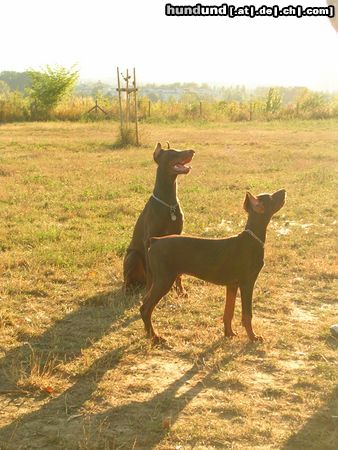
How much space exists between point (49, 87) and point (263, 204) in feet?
105

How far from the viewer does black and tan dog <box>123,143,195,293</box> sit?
6.08m

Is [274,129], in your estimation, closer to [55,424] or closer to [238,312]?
[238,312]

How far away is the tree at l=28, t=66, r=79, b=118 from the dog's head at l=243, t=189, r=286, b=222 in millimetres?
29774

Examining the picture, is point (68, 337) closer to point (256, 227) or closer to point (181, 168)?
point (256, 227)

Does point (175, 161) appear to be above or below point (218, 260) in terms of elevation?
above

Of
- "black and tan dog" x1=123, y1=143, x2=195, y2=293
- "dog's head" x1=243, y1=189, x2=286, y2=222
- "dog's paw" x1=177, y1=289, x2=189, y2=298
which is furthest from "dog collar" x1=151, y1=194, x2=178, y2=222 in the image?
"dog's head" x1=243, y1=189, x2=286, y2=222

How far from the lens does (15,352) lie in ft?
16.2

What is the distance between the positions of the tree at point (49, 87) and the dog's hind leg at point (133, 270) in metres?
28.6

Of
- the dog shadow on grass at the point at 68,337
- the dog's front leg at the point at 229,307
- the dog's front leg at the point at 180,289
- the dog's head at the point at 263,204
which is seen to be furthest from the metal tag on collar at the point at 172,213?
the dog's front leg at the point at 229,307

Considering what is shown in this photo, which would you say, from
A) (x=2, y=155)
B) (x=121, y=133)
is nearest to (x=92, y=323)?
(x=2, y=155)

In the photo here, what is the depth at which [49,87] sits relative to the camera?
35125 mm

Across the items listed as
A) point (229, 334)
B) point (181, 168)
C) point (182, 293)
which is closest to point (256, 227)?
point (229, 334)

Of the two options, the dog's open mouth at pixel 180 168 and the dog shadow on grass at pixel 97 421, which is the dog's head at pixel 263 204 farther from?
the dog shadow on grass at pixel 97 421

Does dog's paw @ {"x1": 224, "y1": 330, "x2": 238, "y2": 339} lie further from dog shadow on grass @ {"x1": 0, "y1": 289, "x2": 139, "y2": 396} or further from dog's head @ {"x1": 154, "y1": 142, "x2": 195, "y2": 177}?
dog's head @ {"x1": 154, "y1": 142, "x2": 195, "y2": 177}
